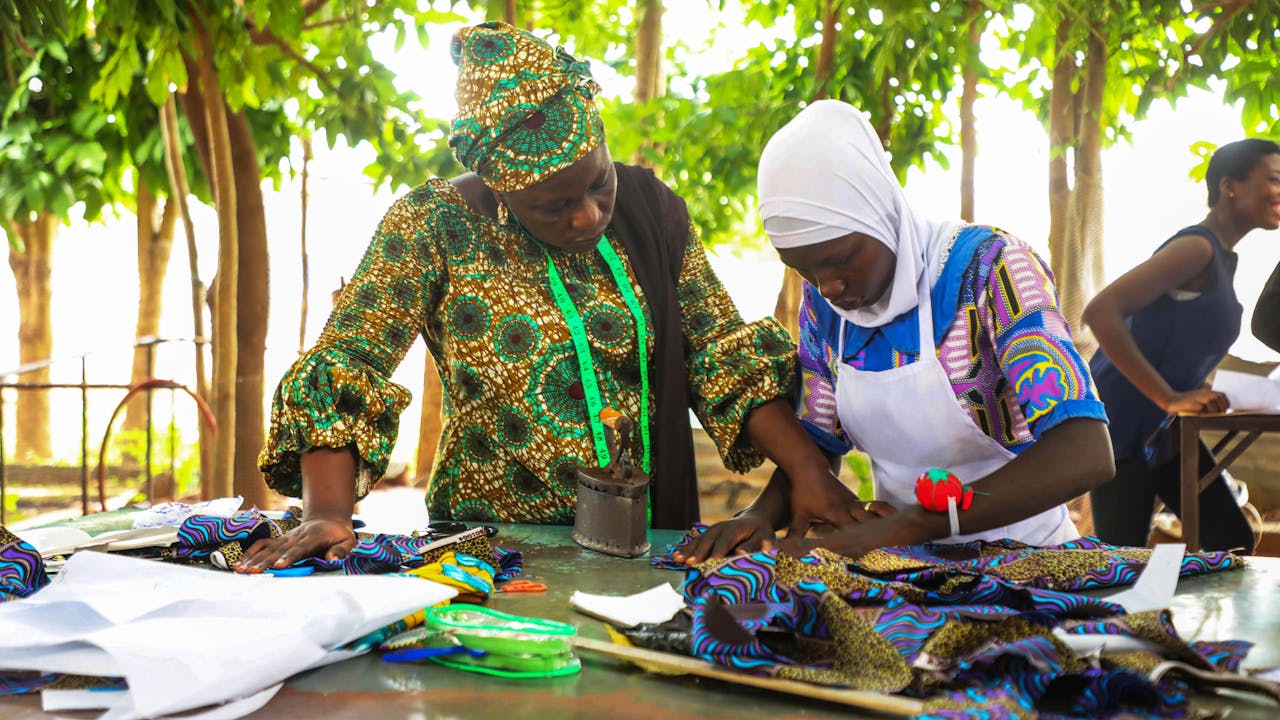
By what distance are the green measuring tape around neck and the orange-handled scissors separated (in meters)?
0.51

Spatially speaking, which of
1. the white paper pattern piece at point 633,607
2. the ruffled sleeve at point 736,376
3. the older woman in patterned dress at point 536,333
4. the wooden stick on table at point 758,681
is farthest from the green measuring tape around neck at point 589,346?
the wooden stick on table at point 758,681

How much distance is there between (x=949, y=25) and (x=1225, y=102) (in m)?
1.58

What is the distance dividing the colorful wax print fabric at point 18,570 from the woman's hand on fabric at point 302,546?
27 cm

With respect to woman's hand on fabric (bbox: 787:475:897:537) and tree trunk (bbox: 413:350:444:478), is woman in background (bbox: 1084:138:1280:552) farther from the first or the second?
tree trunk (bbox: 413:350:444:478)

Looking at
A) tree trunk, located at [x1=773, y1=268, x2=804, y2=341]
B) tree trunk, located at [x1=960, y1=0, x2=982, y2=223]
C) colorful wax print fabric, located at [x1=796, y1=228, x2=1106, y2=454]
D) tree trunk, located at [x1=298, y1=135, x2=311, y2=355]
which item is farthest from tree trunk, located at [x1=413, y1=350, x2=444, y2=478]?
colorful wax print fabric, located at [x1=796, y1=228, x2=1106, y2=454]

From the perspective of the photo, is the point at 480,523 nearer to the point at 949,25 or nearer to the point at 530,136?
the point at 530,136

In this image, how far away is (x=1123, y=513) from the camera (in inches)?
133

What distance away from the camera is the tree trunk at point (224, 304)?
4.26 metres

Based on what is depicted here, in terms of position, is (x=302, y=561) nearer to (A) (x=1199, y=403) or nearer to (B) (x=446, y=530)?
(B) (x=446, y=530)

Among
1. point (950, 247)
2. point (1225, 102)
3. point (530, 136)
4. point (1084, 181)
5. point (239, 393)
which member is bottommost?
point (239, 393)

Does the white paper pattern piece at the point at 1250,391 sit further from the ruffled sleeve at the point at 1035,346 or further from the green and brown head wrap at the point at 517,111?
the green and brown head wrap at the point at 517,111

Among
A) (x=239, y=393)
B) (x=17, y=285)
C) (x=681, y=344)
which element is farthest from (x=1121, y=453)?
(x=17, y=285)

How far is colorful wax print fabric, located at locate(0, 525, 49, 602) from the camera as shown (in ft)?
4.71

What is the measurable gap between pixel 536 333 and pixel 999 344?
0.84m
